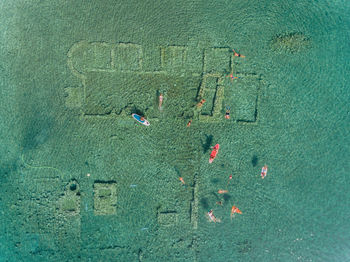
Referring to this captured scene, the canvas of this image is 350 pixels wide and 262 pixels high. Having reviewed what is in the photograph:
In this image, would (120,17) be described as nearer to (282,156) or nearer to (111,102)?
(111,102)

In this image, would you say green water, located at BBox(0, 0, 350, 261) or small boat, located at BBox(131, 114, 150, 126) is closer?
small boat, located at BBox(131, 114, 150, 126)

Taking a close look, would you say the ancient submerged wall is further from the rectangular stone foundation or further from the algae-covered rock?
the rectangular stone foundation

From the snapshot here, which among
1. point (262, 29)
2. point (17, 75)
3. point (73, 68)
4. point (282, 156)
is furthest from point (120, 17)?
point (282, 156)

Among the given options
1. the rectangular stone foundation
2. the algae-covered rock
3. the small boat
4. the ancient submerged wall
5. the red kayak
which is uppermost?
the algae-covered rock

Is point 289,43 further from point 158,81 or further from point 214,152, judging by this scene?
point 158,81

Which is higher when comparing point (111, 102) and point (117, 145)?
point (111, 102)

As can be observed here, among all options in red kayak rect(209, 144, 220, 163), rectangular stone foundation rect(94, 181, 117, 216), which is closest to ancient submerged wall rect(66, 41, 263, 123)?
red kayak rect(209, 144, 220, 163)

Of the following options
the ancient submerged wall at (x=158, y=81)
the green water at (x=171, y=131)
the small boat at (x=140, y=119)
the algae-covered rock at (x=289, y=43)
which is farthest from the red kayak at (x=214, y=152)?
the algae-covered rock at (x=289, y=43)

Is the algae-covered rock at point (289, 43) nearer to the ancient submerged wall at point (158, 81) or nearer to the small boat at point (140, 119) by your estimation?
the ancient submerged wall at point (158, 81)
